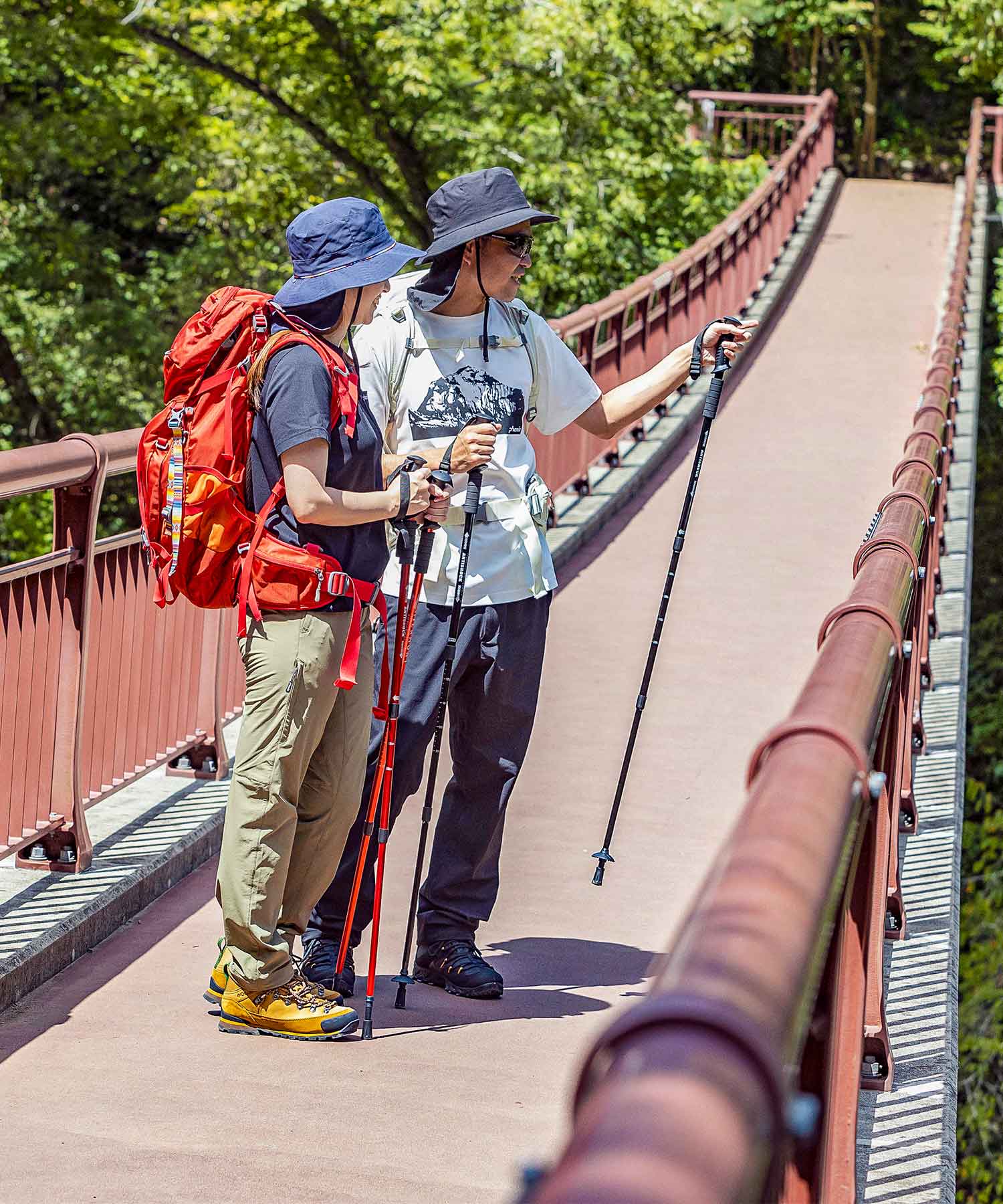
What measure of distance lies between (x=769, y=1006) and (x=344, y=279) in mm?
2937

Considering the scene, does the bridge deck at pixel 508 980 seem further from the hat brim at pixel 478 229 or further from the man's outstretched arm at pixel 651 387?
the hat brim at pixel 478 229

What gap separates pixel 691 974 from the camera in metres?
1.33

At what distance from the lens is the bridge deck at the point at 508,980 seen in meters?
3.59

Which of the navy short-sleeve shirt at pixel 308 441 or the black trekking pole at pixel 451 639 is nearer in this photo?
the navy short-sleeve shirt at pixel 308 441

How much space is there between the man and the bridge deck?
316 millimetres

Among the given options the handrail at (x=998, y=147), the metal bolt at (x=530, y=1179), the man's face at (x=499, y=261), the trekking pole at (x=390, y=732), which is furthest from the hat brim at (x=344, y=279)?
the handrail at (x=998, y=147)

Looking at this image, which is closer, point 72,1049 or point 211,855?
point 72,1049

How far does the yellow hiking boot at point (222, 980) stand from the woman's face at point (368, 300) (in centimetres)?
158

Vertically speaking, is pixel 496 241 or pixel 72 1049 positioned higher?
pixel 496 241

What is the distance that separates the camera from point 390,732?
448cm

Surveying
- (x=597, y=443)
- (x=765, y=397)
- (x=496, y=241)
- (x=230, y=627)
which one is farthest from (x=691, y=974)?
(x=765, y=397)

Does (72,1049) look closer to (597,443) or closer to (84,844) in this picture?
(84,844)

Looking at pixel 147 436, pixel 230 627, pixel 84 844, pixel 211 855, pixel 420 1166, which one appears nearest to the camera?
pixel 420 1166

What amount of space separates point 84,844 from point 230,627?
1413 millimetres
